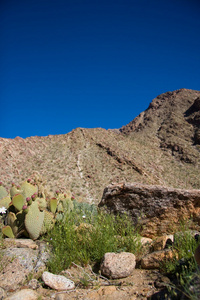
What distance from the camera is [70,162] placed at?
3319cm

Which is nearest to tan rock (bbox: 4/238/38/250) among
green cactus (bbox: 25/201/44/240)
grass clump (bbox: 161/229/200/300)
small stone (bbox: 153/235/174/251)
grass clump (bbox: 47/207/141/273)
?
green cactus (bbox: 25/201/44/240)

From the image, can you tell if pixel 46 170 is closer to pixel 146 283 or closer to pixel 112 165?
pixel 112 165

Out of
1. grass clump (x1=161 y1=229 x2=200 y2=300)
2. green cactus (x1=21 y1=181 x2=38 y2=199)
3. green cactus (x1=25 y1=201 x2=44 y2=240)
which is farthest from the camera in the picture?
green cactus (x1=21 y1=181 x2=38 y2=199)

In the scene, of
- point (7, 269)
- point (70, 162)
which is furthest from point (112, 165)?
point (7, 269)

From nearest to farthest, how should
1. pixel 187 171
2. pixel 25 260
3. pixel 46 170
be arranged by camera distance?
pixel 25 260 → pixel 46 170 → pixel 187 171

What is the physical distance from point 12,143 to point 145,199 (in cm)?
3335

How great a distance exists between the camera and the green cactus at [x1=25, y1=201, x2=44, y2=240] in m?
4.45

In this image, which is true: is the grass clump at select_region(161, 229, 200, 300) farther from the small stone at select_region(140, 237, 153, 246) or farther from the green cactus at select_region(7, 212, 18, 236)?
the green cactus at select_region(7, 212, 18, 236)

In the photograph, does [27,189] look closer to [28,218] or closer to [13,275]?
[28,218]

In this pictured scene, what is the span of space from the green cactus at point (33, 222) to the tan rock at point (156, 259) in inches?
90.7

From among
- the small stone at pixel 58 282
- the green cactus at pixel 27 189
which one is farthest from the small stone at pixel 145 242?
the green cactus at pixel 27 189

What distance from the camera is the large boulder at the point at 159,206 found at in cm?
461

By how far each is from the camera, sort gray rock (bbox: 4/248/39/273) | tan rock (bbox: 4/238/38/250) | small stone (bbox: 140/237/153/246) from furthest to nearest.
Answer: tan rock (bbox: 4/238/38/250) < small stone (bbox: 140/237/153/246) < gray rock (bbox: 4/248/39/273)

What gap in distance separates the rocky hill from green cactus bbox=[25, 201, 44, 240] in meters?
16.4
